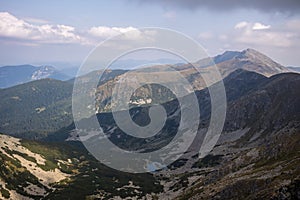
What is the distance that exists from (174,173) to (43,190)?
7602cm

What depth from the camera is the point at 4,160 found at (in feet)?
495

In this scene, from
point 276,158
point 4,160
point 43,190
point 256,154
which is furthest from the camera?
point 4,160

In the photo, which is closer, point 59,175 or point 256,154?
point 256,154

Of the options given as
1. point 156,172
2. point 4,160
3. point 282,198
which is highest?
point 282,198

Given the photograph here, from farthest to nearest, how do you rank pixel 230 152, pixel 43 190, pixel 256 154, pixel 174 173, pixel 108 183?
pixel 230 152 → pixel 174 173 → pixel 108 183 → pixel 43 190 → pixel 256 154

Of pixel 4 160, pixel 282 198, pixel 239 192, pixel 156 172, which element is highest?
pixel 282 198

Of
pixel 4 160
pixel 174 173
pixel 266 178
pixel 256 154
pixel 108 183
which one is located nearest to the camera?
pixel 266 178

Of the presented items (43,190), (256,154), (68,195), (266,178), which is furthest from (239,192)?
(43,190)

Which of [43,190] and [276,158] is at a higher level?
[276,158]

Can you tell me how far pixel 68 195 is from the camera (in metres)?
131

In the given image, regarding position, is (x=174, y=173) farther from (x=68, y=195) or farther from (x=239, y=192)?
(x=239, y=192)

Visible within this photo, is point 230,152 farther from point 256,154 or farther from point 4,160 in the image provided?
point 4,160

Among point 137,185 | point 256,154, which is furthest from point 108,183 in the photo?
point 256,154

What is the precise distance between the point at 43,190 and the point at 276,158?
9637 cm
